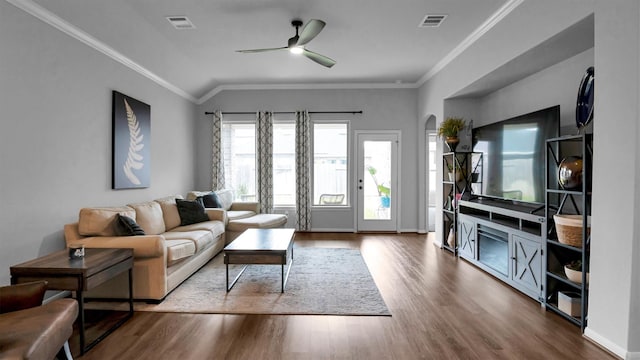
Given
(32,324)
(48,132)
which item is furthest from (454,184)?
(48,132)

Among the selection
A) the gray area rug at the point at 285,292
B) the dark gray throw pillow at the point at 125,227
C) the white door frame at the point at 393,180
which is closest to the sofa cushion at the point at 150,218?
the dark gray throw pillow at the point at 125,227

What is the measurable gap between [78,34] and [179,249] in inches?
95.3

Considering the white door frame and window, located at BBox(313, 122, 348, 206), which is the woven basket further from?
window, located at BBox(313, 122, 348, 206)

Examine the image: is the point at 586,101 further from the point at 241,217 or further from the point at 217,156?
the point at 217,156

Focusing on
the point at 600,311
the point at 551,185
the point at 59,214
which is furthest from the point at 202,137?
the point at 600,311

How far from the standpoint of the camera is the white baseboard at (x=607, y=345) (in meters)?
2.10

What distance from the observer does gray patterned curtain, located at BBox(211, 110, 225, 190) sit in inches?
257

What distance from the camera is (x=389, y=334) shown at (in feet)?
8.13

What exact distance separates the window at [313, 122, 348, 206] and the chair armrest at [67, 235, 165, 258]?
3.96 m

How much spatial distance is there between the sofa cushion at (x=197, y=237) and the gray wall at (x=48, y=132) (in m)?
0.90

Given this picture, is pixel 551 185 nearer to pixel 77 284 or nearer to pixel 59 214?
pixel 77 284

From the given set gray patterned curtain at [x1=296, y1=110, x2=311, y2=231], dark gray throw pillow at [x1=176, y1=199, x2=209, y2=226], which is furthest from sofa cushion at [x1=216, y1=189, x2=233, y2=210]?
gray patterned curtain at [x1=296, y1=110, x2=311, y2=231]

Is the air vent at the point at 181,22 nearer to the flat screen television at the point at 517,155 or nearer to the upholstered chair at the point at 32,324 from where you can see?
the upholstered chair at the point at 32,324

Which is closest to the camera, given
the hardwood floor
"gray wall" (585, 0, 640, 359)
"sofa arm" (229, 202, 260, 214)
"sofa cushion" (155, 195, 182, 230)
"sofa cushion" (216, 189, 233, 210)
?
"gray wall" (585, 0, 640, 359)
